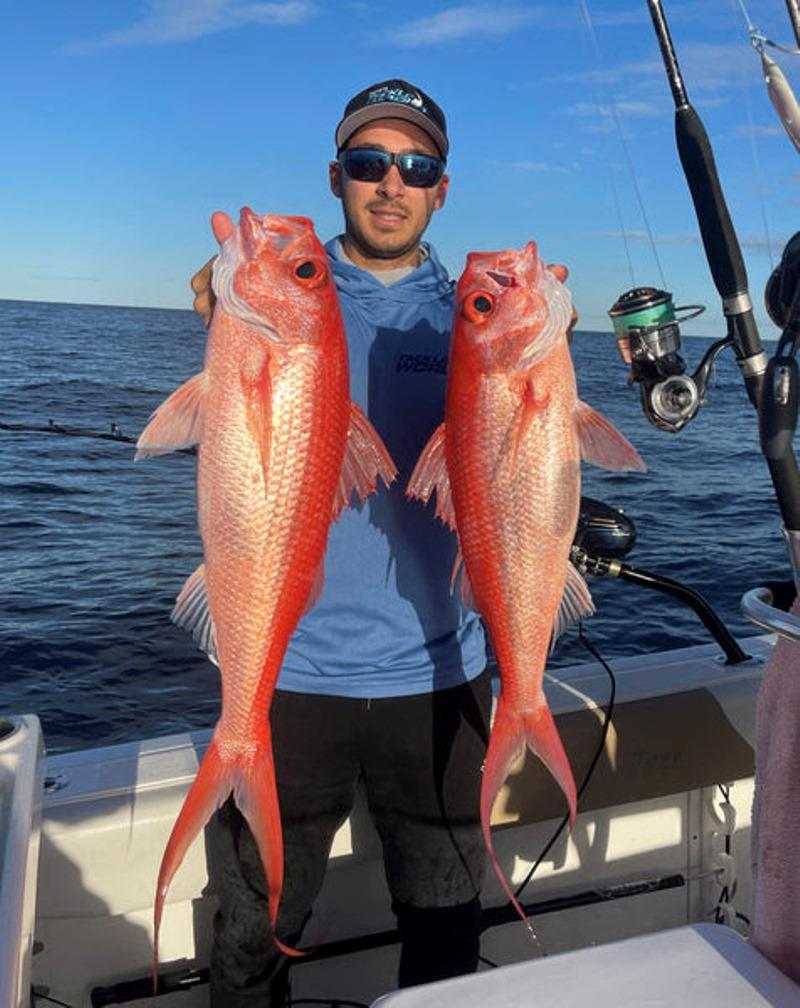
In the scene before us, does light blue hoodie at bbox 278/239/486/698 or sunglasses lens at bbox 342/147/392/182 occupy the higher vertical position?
sunglasses lens at bbox 342/147/392/182

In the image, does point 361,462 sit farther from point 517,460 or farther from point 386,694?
point 386,694

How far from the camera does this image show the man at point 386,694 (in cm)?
288

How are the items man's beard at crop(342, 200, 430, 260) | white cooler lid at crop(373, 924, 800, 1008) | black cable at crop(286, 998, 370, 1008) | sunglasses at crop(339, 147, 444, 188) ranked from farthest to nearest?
black cable at crop(286, 998, 370, 1008), man's beard at crop(342, 200, 430, 260), sunglasses at crop(339, 147, 444, 188), white cooler lid at crop(373, 924, 800, 1008)

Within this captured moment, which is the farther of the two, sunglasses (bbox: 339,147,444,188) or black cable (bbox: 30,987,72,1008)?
black cable (bbox: 30,987,72,1008)

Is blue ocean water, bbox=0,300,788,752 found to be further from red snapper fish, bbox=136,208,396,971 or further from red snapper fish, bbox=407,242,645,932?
red snapper fish, bbox=136,208,396,971

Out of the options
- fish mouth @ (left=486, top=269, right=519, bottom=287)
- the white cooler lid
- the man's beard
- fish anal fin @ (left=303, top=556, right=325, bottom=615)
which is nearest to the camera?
the white cooler lid

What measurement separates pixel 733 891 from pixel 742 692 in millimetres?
826

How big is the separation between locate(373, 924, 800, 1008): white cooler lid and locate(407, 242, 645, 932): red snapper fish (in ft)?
1.24

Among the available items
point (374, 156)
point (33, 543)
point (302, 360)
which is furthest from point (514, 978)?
point (33, 543)

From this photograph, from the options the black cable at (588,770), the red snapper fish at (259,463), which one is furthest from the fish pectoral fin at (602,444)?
the black cable at (588,770)

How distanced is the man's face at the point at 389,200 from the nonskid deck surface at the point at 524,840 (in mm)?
1741

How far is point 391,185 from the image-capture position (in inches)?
112

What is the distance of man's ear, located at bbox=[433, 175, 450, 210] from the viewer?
3021 millimetres

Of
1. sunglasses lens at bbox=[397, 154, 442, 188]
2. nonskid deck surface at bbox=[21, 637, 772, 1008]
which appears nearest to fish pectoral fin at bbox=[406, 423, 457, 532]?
sunglasses lens at bbox=[397, 154, 442, 188]
